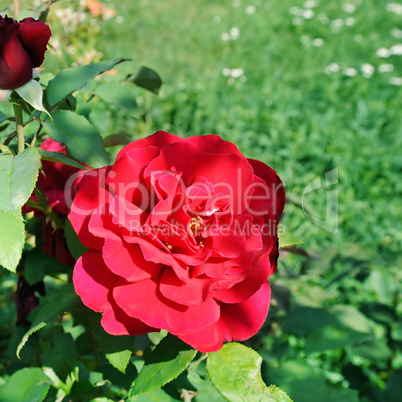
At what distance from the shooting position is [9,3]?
77cm

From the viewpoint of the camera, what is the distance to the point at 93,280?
55 cm

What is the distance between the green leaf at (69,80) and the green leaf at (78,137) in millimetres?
23

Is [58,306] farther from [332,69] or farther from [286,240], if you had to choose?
[332,69]

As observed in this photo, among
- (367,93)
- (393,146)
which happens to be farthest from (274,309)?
(367,93)

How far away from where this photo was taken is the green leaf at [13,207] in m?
0.47

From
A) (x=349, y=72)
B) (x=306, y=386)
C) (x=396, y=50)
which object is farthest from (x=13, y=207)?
(x=396, y=50)

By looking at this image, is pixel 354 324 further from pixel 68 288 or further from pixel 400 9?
pixel 400 9

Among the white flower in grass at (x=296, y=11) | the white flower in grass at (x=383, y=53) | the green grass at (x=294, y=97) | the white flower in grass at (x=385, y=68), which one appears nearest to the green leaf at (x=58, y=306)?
the green grass at (x=294, y=97)

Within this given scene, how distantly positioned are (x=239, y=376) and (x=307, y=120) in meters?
2.50

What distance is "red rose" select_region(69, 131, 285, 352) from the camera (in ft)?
1.74

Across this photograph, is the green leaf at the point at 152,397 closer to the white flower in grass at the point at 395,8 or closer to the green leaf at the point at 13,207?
the green leaf at the point at 13,207

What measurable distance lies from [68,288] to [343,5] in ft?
17.3

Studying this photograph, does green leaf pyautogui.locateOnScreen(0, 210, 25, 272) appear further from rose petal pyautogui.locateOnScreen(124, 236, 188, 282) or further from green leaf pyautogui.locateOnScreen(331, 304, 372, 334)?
green leaf pyautogui.locateOnScreen(331, 304, 372, 334)

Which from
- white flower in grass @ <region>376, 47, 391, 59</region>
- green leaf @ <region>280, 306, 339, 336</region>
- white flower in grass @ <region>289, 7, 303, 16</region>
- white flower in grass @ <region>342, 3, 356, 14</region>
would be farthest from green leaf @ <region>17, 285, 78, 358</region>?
white flower in grass @ <region>342, 3, 356, 14</region>
